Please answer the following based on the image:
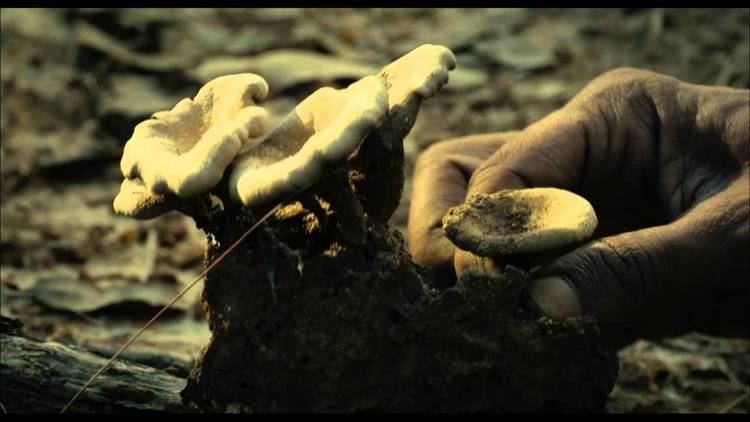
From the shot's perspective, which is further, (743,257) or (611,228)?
(611,228)

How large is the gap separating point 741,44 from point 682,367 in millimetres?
3374

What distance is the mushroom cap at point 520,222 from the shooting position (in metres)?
2.70

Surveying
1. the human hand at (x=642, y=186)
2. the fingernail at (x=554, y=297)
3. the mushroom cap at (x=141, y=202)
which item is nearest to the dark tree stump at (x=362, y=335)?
the fingernail at (x=554, y=297)

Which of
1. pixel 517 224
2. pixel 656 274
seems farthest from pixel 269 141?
pixel 656 274

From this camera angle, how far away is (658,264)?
10.2 ft

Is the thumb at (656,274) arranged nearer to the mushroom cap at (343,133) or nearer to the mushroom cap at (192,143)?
the mushroom cap at (343,133)

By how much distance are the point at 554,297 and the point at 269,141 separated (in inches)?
34.3

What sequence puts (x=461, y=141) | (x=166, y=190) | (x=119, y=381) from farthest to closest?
(x=461, y=141) → (x=119, y=381) → (x=166, y=190)

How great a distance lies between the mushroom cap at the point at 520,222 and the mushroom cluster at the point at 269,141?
8.3 inches

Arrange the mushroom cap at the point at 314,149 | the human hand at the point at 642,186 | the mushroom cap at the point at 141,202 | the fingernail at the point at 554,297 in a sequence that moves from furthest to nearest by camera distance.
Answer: the human hand at the point at 642,186
the fingernail at the point at 554,297
the mushroom cap at the point at 141,202
the mushroom cap at the point at 314,149

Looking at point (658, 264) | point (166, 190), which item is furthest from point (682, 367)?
point (166, 190)

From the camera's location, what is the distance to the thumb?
2902 millimetres

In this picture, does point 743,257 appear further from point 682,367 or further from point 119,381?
point 119,381

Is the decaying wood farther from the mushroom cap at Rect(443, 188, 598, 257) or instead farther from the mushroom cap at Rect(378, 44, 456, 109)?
the mushroom cap at Rect(378, 44, 456, 109)
